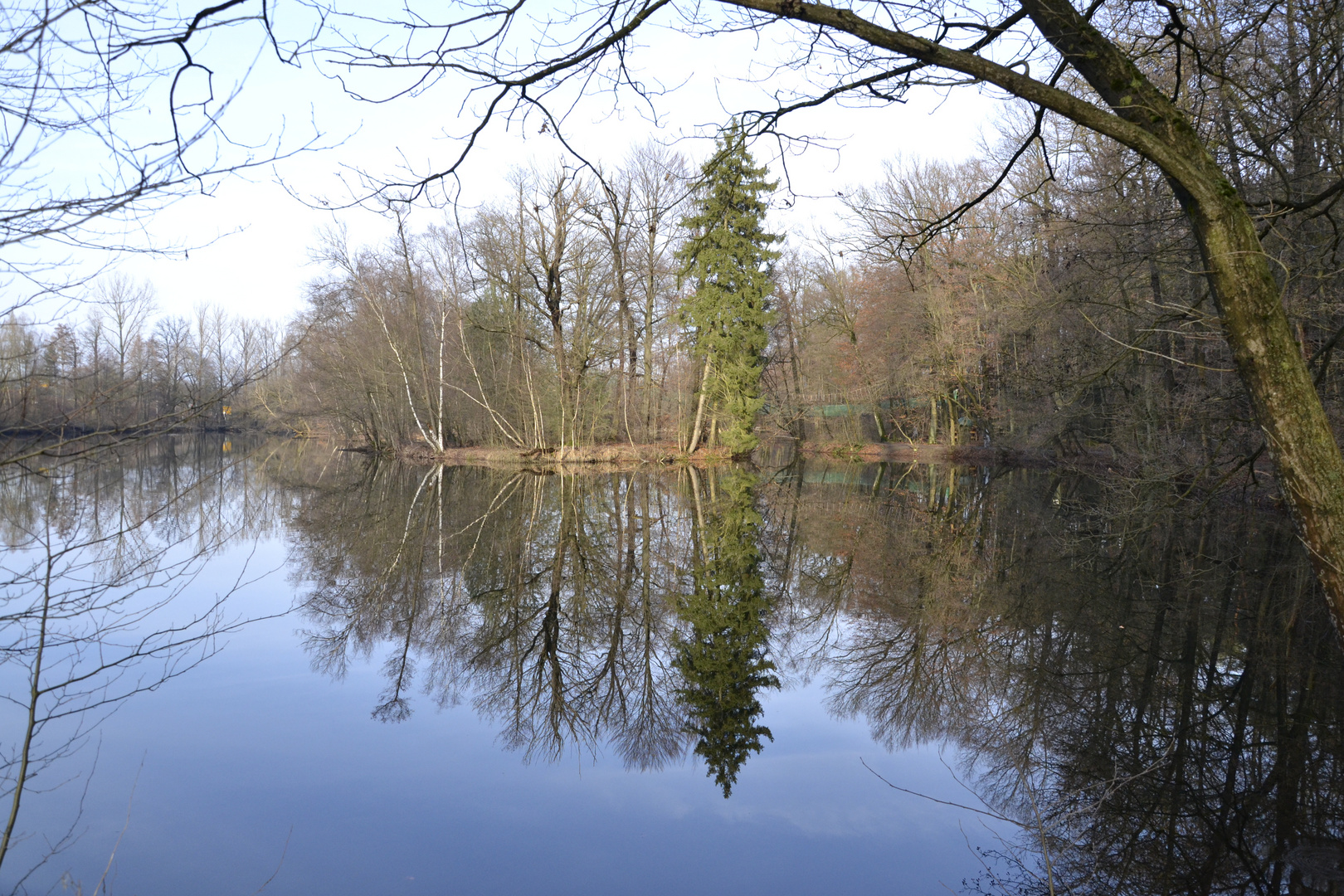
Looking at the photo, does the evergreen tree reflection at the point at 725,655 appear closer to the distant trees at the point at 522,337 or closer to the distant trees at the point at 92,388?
the distant trees at the point at 92,388

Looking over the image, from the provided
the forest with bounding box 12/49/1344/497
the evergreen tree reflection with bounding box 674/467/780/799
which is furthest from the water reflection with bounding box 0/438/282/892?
the forest with bounding box 12/49/1344/497

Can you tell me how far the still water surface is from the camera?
13.1ft

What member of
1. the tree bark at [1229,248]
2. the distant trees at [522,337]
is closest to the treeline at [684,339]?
the distant trees at [522,337]

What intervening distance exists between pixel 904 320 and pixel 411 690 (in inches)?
1019

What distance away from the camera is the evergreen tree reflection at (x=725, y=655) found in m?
5.61

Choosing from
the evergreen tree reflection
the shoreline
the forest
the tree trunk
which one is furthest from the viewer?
the tree trunk

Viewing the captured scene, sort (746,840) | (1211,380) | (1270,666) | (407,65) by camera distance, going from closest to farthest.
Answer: (407,65) → (746,840) → (1270,666) → (1211,380)

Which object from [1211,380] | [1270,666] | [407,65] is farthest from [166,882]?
[1211,380]

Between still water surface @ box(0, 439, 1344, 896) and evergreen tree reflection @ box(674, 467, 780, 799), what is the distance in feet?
0.14

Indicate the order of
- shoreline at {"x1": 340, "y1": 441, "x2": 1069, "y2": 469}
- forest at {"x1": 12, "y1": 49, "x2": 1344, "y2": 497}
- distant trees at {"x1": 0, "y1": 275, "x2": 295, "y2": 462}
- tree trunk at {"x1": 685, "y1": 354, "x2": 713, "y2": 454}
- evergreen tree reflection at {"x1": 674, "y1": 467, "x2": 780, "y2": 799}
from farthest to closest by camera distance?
tree trunk at {"x1": 685, "y1": 354, "x2": 713, "y2": 454}
shoreline at {"x1": 340, "y1": 441, "x2": 1069, "y2": 469}
forest at {"x1": 12, "y1": 49, "x2": 1344, "y2": 497}
evergreen tree reflection at {"x1": 674, "y1": 467, "x2": 780, "y2": 799}
distant trees at {"x1": 0, "y1": 275, "x2": 295, "y2": 462}

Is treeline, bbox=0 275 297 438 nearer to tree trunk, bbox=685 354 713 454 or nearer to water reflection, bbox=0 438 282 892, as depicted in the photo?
water reflection, bbox=0 438 282 892

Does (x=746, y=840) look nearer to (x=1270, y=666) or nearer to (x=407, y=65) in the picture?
(x=407, y=65)

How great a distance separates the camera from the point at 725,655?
723 centimetres

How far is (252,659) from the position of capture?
770 centimetres
